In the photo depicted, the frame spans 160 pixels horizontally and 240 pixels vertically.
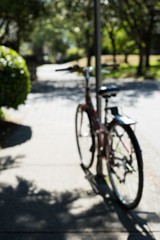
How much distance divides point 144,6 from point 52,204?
22227 millimetres

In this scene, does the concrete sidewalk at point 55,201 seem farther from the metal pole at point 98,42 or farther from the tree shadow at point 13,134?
the metal pole at point 98,42

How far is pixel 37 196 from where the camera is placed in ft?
15.6

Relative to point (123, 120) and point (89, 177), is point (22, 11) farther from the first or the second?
point (123, 120)

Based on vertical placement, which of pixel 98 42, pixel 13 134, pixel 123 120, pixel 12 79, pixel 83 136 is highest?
pixel 98 42

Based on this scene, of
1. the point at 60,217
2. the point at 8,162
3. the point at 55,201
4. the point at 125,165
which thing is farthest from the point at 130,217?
the point at 8,162

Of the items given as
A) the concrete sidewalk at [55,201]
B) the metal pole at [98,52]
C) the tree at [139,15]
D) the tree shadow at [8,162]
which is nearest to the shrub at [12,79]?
the concrete sidewalk at [55,201]

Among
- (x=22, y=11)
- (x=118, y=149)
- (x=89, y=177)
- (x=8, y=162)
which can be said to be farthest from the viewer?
(x=22, y=11)

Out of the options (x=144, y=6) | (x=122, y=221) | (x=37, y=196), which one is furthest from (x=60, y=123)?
(x=144, y=6)

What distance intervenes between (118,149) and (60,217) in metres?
0.92

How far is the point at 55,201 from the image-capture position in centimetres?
461

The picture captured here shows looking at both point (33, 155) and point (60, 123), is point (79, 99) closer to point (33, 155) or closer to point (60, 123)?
point (60, 123)

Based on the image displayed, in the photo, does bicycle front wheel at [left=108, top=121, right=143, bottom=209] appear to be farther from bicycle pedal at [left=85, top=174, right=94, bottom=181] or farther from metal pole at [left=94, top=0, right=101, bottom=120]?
metal pole at [left=94, top=0, right=101, bottom=120]

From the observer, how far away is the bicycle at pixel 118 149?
4023 millimetres

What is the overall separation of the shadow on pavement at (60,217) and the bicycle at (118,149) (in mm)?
200
